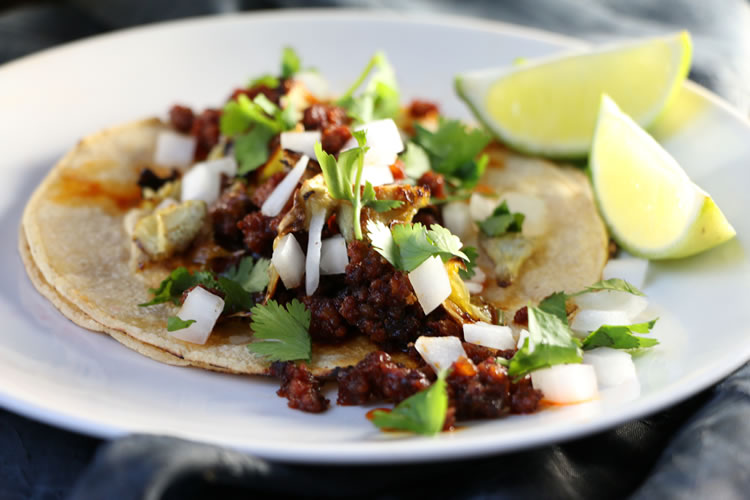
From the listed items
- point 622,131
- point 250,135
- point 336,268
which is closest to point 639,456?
point 336,268

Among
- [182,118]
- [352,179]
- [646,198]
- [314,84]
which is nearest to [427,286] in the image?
[352,179]

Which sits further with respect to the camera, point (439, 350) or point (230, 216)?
point (230, 216)

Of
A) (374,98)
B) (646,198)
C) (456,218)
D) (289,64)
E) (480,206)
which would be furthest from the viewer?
(289,64)

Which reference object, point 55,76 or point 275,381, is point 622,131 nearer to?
point 275,381

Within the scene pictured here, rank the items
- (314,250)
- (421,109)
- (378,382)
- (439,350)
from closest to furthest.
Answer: (378,382) < (439,350) < (314,250) < (421,109)

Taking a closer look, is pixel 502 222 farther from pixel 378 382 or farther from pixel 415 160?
pixel 378 382
